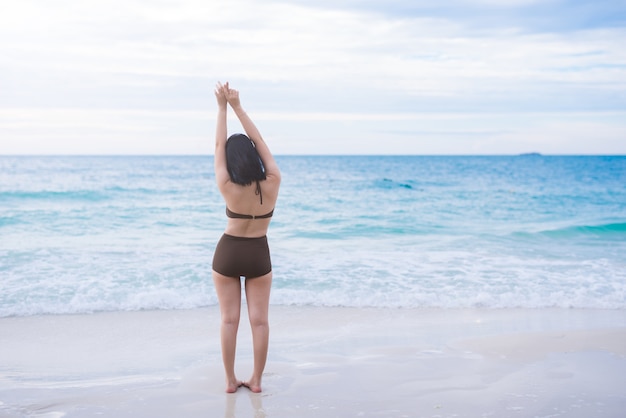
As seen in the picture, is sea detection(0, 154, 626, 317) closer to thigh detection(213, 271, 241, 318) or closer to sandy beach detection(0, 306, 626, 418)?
sandy beach detection(0, 306, 626, 418)

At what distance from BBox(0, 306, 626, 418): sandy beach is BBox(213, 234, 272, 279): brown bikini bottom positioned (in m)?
0.87

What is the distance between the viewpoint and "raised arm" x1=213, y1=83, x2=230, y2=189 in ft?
12.5

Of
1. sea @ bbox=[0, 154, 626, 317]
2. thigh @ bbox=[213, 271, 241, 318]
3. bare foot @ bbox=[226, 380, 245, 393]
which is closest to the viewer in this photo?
thigh @ bbox=[213, 271, 241, 318]

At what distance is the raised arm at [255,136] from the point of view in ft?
12.6

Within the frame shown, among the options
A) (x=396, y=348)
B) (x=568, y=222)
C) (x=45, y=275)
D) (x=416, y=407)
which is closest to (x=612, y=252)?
(x=568, y=222)

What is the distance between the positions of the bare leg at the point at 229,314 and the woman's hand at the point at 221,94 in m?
1.13

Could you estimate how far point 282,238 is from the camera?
42.1ft

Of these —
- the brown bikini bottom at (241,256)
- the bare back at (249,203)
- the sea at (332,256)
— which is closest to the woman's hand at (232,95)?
the bare back at (249,203)

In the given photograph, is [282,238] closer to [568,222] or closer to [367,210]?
[367,210]

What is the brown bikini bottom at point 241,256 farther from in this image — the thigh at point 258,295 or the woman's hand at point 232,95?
the woman's hand at point 232,95

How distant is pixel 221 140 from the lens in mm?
3873

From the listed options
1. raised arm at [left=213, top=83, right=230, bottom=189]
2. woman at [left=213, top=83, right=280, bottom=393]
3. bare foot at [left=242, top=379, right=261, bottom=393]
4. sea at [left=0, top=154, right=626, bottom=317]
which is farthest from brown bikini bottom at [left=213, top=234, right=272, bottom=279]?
sea at [left=0, top=154, right=626, bottom=317]

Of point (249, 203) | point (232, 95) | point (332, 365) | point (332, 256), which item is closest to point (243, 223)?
point (249, 203)

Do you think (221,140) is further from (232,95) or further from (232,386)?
(232,386)
